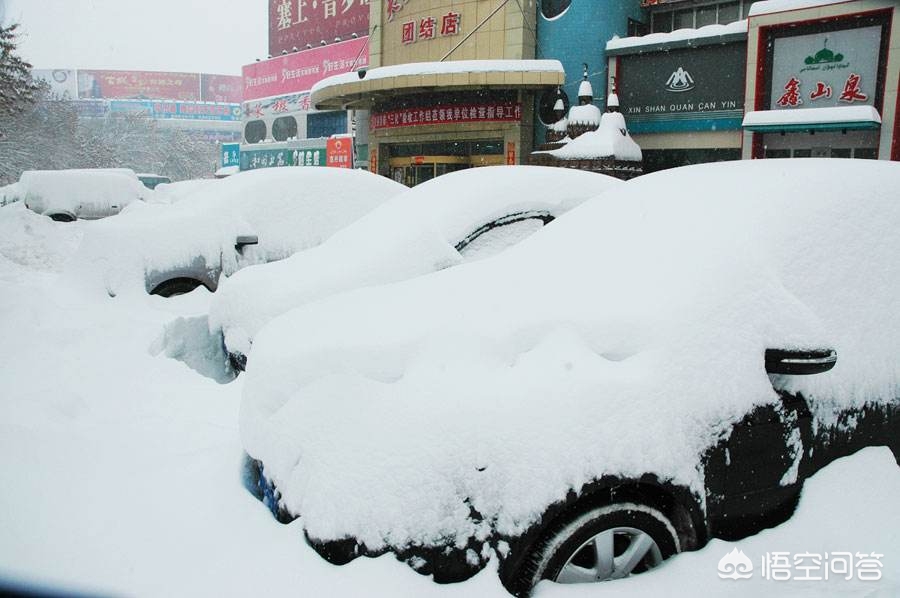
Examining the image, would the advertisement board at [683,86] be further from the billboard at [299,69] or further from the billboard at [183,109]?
the billboard at [183,109]

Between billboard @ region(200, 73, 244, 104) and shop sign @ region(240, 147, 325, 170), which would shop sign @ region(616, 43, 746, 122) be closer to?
shop sign @ region(240, 147, 325, 170)

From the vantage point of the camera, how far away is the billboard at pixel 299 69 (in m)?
38.1

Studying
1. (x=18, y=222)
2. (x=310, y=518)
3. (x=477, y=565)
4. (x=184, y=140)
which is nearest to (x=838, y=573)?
(x=477, y=565)

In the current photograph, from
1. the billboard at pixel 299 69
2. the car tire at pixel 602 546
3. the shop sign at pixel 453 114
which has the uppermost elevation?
the billboard at pixel 299 69

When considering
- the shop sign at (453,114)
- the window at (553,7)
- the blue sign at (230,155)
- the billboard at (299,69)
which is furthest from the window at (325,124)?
the window at (553,7)

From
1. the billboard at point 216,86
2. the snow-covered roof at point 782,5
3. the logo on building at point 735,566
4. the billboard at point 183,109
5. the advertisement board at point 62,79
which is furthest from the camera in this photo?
the billboard at point 216,86

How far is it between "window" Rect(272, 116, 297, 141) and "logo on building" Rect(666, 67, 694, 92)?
28848 mm

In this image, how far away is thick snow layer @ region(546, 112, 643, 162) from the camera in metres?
16.9

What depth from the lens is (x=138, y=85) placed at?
312ft

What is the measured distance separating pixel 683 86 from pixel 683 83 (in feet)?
0.26

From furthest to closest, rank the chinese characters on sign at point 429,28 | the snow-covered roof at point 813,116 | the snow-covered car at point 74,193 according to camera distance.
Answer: the chinese characters on sign at point 429,28 < the snow-covered car at point 74,193 < the snow-covered roof at point 813,116

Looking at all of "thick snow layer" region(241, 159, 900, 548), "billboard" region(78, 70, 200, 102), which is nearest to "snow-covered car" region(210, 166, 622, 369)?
"thick snow layer" region(241, 159, 900, 548)

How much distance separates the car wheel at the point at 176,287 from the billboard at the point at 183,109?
8982 centimetres

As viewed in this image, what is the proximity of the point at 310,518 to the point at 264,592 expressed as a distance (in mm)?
270
